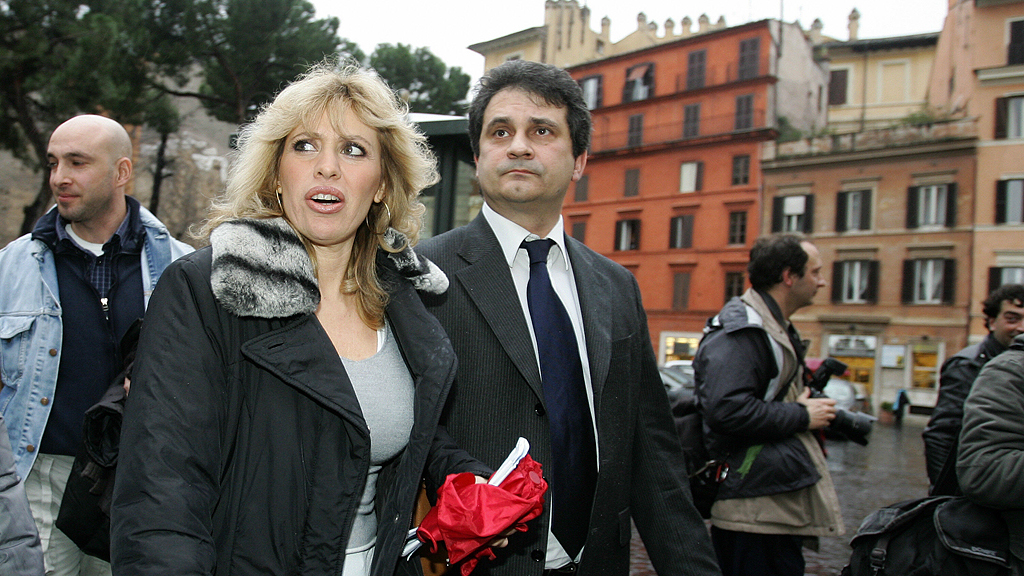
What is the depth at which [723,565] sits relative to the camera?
3414mm

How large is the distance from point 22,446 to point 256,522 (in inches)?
66.7

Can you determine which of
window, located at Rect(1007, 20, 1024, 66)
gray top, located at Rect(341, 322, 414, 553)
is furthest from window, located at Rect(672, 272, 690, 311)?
gray top, located at Rect(341, 322, 414, 553)

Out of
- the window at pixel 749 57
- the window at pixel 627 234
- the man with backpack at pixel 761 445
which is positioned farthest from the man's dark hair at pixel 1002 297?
the window at pixel 749 57

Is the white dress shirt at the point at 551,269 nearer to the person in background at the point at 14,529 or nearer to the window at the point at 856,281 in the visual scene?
the person in background at the point at 14,529

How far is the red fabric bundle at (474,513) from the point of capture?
1537 millimetres

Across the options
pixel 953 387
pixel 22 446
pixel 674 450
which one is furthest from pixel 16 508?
pixel 953 387

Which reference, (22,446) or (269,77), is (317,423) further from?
(269,77)

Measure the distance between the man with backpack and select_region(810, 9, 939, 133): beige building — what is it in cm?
3425

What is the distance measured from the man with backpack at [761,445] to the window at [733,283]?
27.6m

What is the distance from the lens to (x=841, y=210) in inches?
1120

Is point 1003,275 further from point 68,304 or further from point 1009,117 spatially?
point 68,304

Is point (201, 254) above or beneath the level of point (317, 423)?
above

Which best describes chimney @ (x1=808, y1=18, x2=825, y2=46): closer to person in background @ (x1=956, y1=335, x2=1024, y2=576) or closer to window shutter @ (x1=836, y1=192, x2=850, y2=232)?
window shutter @ (x1=836, y1=192, x2=850, y2=232)

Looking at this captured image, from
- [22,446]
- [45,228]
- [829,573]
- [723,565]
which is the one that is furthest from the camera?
[829,573]
